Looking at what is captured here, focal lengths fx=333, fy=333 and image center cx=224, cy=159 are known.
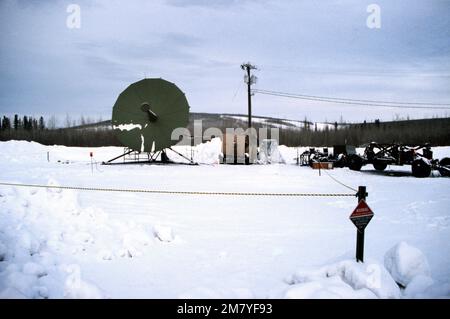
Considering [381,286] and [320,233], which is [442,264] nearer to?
[381,286]

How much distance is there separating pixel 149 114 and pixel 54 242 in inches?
712

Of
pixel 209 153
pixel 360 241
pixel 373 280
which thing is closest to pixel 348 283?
pixel 373 280

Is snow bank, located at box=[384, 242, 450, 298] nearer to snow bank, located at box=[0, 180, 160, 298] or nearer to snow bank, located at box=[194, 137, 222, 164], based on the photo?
snow bank, located at box=[0, 180, 160, 298]

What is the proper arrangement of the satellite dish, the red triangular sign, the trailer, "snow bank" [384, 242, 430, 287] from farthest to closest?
the satellite dish → the trailer → the red triangular sign → "snow bank" [384, 242, 430, 287]

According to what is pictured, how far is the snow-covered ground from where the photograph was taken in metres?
4.14

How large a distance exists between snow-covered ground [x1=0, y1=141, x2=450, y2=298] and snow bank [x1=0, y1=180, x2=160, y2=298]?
0.7 inches

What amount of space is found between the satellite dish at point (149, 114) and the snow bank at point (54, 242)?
608 inches

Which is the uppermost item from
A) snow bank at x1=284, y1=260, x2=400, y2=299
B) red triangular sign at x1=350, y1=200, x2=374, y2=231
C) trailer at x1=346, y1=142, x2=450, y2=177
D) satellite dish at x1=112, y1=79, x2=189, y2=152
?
satellite dish at x1=112, y1=79, x2=189, y2=152

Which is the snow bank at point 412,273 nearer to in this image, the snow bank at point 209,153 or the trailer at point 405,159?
the trailer at point 405,159

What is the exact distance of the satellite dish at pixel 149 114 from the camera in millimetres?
22938

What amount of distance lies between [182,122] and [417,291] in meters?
20.1

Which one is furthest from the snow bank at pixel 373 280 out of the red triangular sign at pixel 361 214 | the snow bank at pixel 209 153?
the snow bank at pixel 209 153

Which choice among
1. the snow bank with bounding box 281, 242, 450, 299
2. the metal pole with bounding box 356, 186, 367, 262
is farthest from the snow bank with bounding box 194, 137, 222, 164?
the snow bank with bounding box 281, 242, 450, 299

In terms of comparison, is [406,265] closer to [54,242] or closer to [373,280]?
[373,280]
